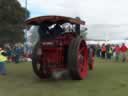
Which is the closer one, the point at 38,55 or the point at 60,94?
the point at 60,94

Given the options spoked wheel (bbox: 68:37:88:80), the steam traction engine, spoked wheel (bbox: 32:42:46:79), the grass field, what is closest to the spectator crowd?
the grass field

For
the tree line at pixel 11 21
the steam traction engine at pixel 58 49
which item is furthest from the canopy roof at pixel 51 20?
the tree line at pixel 11 21

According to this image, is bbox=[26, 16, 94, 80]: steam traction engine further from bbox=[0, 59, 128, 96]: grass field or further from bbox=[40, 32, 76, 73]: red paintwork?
bbox=[0, 59, 128, 96]: grass field

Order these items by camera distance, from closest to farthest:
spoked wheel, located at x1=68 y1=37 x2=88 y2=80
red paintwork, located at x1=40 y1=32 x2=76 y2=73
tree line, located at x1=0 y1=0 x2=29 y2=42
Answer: spoked wheel, located at x1=68 y1=37 x2=88 y2=80, red paintwork, located at x1=40 y1=32 x2=76 y2=73, tree line, located at x1=0 y1=0 x2=29 y2=42

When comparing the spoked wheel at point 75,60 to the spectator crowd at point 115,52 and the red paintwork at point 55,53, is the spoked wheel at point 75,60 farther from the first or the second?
the spectator crowd at point 115,52

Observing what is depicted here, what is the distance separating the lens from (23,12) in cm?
4503

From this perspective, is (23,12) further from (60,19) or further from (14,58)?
(60,19)

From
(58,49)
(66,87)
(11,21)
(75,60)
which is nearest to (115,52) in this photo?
(11,21)

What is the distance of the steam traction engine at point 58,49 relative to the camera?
13.7m

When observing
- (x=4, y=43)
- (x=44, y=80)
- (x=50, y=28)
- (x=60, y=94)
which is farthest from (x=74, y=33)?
(x=4, y=43)

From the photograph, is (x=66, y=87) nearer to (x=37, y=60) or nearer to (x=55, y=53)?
(x=55, y=53)

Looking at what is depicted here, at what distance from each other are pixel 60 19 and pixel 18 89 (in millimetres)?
3111

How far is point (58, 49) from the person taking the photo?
14031 millimetres

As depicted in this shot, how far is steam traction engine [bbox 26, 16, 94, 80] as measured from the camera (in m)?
13.7
